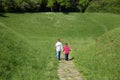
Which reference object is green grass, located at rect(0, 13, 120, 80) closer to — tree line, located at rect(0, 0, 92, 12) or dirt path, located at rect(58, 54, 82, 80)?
tree line, located at rect(0, 0, 92, 12)

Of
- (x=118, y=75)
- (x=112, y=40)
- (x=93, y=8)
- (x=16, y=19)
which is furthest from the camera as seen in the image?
(x=93, y=8)

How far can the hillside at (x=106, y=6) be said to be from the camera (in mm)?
65500

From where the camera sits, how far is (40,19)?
5512cm

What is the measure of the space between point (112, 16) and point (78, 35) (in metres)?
16.4

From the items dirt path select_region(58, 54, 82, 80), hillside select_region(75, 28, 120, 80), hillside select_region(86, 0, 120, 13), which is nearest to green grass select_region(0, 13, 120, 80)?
hillside select_region(86, 0, 120, 13)

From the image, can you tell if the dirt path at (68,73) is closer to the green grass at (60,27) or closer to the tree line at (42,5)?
the green grass at (60,27)

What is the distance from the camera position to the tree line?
6152cm

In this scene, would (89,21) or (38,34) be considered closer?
(38,34)

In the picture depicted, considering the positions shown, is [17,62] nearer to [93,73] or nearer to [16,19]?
[93,73]

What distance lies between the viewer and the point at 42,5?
69312 mm

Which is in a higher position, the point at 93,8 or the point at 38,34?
the point at 93,8

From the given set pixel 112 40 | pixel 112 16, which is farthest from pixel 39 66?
pixel 112 16

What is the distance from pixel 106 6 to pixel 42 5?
1553cm

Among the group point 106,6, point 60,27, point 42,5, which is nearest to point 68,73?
point 60,27
